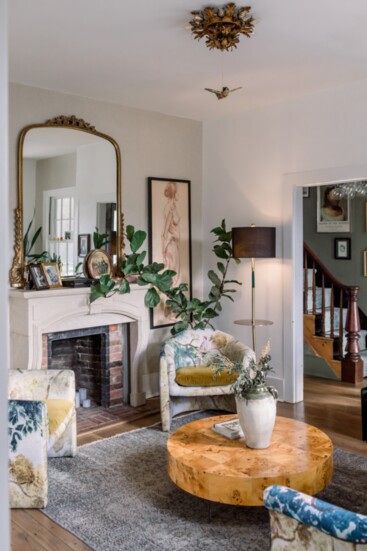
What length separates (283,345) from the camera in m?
5.26

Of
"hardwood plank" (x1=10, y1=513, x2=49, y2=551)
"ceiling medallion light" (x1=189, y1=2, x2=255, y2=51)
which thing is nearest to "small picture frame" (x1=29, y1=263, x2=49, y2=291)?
"hardwood plank" (x1=10, y1=513, x2=49, y2=551)

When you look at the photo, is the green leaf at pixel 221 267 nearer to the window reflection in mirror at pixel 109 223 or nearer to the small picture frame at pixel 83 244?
the window reflection in mirror at pixel 109 223

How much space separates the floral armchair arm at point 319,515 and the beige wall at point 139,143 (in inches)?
132

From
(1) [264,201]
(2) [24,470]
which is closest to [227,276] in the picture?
(1) [264,201]

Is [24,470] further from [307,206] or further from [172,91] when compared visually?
[307,206]

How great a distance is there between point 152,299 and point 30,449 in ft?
7.41

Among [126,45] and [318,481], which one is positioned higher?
[126,45]

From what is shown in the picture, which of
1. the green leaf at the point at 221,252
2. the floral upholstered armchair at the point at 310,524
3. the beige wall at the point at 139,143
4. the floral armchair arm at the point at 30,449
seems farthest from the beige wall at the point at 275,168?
the floral upholstered armchair at the point at 310,524

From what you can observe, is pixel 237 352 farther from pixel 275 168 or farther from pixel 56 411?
pixel 275 168

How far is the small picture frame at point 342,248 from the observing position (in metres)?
7.53

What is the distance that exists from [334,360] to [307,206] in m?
2.67

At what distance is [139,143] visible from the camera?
5363mm

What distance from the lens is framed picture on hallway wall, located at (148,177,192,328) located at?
5.48 m

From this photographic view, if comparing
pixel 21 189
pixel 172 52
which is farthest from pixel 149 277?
pixel 172 52
